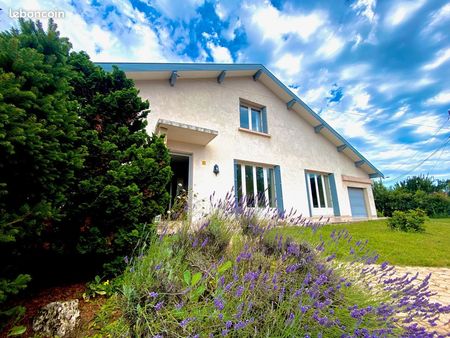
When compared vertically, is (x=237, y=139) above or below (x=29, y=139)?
above

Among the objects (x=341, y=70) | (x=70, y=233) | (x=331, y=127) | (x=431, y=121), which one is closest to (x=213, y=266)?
(x=70, y=233)

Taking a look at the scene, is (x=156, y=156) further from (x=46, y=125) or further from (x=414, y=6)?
(x=414, y=6)

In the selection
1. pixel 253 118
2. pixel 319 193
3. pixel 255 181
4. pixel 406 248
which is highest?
pixel 253 118

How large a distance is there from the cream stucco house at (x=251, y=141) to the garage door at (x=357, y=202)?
0.07 metres

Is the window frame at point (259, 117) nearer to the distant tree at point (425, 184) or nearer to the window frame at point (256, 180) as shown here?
the window frame at point (256, 180)

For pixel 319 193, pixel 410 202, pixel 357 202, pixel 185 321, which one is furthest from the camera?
pixel 410 202

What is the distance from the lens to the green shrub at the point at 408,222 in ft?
26.8

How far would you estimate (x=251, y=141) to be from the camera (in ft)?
29.9

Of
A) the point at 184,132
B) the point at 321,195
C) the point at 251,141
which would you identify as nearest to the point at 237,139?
the point at 251,141

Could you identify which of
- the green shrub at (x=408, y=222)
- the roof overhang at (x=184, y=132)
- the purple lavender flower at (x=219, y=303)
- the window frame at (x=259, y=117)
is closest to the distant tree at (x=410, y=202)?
the green shrub at (x=408, y=222)

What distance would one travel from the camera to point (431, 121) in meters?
17.5

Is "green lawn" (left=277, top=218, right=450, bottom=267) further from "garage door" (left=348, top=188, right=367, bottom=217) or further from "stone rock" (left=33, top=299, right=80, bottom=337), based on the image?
"garage door" (left=348, top=188, right=367, bottom=217)

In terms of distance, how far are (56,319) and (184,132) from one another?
18.0 ft

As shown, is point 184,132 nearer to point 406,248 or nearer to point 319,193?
point 406,248
